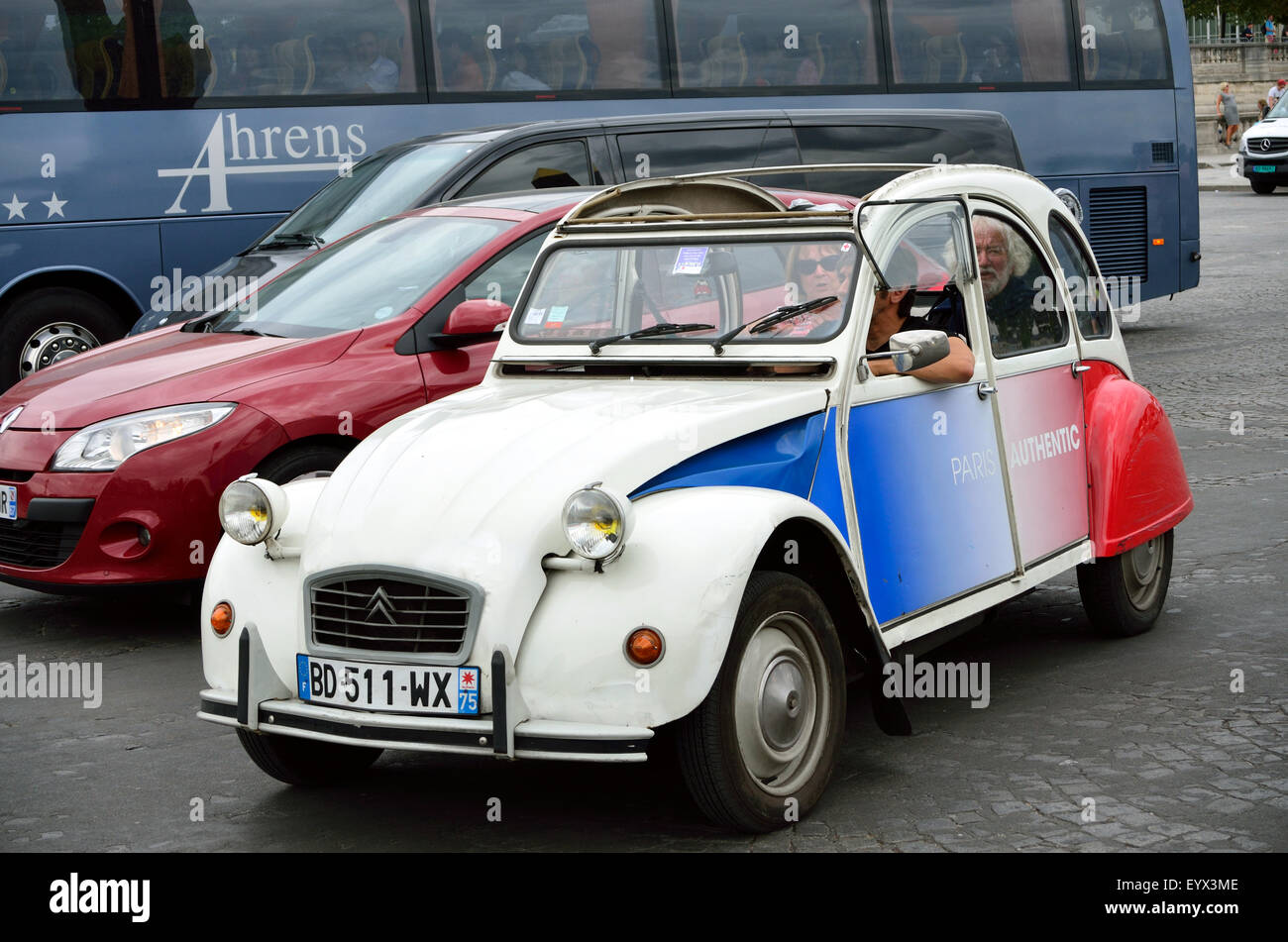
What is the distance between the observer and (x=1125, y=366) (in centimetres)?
684

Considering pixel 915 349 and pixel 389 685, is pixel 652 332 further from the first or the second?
pixel 389 685

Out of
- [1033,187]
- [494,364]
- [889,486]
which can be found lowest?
[889,486]

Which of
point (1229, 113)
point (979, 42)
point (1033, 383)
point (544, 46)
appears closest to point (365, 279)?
point (1033, 383)

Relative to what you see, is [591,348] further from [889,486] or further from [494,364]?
[889,486]

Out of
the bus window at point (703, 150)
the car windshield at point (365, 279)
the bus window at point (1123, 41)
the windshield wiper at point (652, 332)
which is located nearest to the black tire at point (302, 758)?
the windshield wiper at point (652, 332)

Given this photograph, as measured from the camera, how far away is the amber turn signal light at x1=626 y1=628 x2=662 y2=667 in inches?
167

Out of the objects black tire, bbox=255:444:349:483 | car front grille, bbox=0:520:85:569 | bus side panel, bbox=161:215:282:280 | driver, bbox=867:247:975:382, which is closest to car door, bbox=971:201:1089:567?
driver, bbox=867:247:975:382

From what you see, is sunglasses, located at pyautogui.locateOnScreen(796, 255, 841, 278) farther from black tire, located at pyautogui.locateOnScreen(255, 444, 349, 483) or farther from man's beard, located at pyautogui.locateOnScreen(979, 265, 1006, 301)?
black tire, located at pyautogui.locateOnScreen(255, 444, 349, 483)

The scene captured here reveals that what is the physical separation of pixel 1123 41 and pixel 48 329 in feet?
35.7

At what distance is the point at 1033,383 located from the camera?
609cm

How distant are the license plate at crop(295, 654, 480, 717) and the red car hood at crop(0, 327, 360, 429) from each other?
2848 millimetres

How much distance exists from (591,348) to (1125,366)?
243 centimetres
